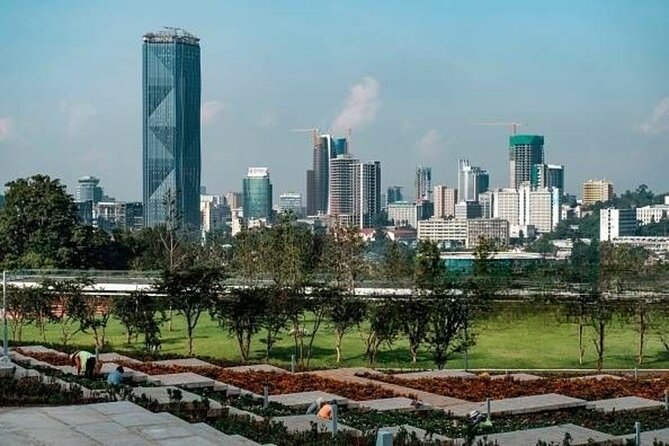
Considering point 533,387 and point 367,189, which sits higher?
point 367,189

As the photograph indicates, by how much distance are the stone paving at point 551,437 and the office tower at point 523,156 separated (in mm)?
137824

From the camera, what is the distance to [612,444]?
6.46m

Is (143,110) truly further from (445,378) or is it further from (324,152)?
(445,378)

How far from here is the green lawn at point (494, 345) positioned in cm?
1552

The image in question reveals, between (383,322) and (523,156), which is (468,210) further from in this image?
(383,322)

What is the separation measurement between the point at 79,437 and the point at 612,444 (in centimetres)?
355

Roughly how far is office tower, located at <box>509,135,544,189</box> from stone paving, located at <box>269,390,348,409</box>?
136 metres

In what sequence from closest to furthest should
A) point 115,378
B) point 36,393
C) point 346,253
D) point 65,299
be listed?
point 36,393
point 115,378
point 65,299
point 346,253

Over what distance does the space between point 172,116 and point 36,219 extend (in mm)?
89044

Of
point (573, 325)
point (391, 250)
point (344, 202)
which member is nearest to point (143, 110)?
point (344, 202)

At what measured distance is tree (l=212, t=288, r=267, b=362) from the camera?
48.4 ft

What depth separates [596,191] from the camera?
13538 cm

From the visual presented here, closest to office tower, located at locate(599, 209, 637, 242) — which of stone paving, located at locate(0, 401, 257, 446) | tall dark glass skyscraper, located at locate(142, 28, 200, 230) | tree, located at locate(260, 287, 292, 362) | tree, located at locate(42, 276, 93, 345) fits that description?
tall dark glass skyscraper, located at locate(142, 28, 200, 230)

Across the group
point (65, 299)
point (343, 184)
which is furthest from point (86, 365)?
point (343, 184)
